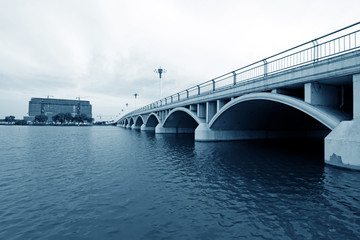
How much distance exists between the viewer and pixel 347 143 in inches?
381

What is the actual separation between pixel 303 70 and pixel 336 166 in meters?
6.49

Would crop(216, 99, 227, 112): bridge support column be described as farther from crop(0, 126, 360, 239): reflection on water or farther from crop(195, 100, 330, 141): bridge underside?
crop(0, 126, 360, 239): reflection on water

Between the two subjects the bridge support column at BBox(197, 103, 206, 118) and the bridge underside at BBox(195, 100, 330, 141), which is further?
the bridge support column at BBox(197, 103, 206, 118)

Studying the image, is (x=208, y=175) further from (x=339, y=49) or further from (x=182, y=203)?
(x=339, y=49)

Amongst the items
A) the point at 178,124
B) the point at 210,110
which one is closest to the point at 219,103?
the point at 210,110

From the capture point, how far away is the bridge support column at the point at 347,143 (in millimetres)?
9500

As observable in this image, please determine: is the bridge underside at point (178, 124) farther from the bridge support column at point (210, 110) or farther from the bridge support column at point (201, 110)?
the bridge support column at point (210, 110)

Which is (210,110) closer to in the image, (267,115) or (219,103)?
(219,103)

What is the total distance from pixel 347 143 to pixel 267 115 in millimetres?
16238

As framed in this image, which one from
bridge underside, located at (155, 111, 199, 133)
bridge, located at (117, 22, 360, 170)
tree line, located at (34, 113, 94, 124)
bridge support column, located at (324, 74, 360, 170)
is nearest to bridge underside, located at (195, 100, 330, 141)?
bridge, located at (117, 22, 360, 170)

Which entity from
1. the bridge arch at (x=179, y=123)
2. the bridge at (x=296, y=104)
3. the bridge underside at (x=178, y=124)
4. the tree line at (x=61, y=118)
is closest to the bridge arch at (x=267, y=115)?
the bridge at (x=296, y=104)

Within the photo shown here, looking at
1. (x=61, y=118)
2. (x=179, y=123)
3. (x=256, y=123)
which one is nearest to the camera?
(x=256, y=123)

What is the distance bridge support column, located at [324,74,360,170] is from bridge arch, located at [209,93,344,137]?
6.10 feet

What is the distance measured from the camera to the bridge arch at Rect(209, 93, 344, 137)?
15.1m
